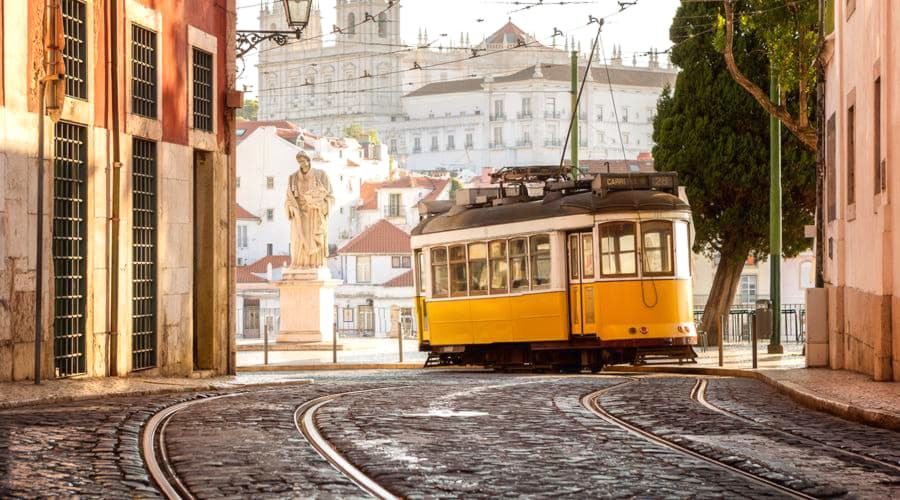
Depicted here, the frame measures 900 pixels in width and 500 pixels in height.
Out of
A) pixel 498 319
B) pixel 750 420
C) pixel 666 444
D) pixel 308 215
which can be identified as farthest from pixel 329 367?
pixel 666 444

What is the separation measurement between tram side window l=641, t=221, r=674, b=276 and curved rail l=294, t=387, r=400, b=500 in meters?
8.06

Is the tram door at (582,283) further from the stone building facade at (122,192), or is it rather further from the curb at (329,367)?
the curb at (329,367)

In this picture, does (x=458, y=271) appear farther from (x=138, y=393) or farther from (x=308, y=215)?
(x=308, y=215)

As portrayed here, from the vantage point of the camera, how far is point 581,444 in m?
10.3

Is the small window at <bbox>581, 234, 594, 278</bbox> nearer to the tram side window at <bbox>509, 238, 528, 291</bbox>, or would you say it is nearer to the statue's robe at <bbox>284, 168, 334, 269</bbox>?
the tram side window at <bbox>509, 238, 528, 291</bbox>

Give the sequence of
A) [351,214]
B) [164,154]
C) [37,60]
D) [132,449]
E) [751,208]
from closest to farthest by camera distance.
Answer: [132,449], [37,60], [164,154], [751,208], [351,214]

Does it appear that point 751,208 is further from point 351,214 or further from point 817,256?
point 351,214

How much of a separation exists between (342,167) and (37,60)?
378 ft

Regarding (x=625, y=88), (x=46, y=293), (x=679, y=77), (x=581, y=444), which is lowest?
(x=581, y=444)

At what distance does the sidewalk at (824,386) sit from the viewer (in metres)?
12.9

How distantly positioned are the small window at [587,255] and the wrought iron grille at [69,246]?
7.06 m

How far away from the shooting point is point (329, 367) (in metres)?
29.0

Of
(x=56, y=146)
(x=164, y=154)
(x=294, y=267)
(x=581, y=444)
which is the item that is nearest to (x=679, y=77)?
(x=294, y=267)

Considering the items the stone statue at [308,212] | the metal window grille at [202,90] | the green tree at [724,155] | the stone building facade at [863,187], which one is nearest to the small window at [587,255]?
the stone building facade at [863,187]
